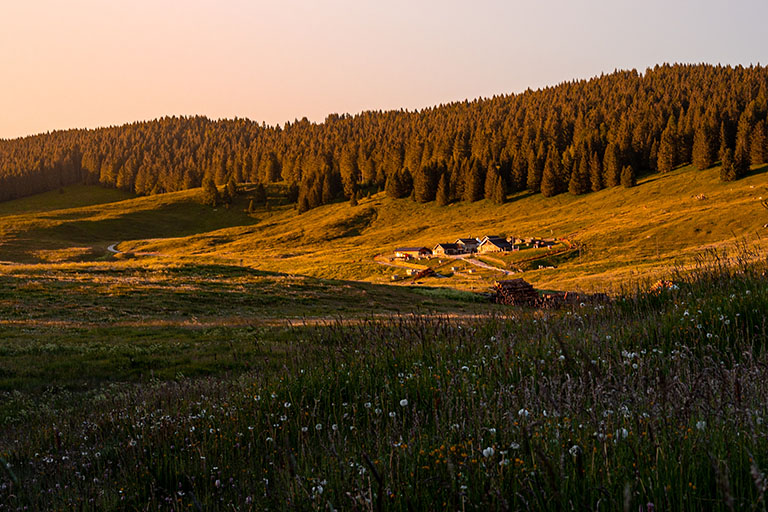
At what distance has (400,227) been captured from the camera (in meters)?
144

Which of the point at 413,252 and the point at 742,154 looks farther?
the point at 742,154

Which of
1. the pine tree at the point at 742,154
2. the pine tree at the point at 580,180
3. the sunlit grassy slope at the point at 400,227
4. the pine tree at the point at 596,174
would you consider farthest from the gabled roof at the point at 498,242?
the pine tree at the point at 742,154

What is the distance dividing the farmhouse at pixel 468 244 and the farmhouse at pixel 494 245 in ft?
7.25

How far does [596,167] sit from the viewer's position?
141m

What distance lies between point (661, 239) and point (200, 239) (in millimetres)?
117619

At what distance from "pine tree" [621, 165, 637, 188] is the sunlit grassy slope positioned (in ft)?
7.14

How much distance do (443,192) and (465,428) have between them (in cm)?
15697

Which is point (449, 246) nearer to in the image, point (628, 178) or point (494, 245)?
point (494, 245)

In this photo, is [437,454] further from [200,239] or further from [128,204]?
[128,204]

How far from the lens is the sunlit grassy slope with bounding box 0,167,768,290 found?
81375 millimetres

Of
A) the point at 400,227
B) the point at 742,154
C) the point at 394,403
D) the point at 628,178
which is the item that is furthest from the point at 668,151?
the point at 394,403

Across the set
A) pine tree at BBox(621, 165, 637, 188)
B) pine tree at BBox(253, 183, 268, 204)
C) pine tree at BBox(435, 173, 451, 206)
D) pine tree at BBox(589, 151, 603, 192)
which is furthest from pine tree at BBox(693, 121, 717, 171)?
pine tree at BBox(253, 183, 268, 204)

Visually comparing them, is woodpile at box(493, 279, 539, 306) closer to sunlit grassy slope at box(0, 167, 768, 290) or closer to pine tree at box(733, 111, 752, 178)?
sunlit grassy slope at box(0, 167, 768, 290)

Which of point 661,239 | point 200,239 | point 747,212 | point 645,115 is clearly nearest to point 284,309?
point 661,239
